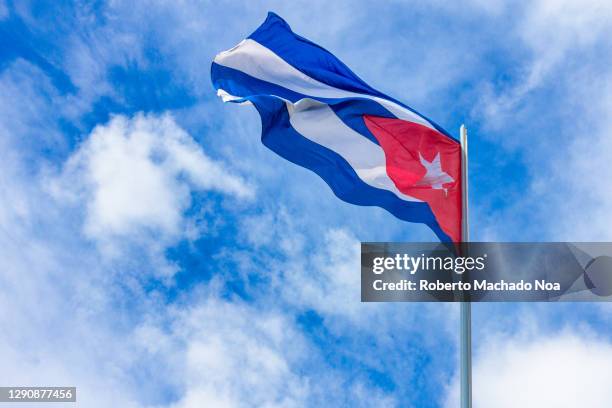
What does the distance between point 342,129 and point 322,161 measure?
734 millimetres

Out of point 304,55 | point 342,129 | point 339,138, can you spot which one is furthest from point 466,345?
point 304,55

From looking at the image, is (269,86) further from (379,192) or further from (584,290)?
(584,290)

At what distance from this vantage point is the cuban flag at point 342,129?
14.7 meters

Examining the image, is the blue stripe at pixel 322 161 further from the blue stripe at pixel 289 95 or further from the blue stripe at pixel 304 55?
the blue stripe at pixel 304 55

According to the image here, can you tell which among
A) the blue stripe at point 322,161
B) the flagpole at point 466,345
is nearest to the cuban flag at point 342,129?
the blue stripe at point 322,161

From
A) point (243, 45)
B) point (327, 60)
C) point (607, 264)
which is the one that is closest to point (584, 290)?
point (607, 264)

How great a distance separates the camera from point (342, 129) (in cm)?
1590

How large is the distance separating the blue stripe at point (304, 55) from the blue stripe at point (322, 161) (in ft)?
4.21

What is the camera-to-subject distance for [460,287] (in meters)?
13.1

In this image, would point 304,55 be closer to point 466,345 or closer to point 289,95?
point 289,95

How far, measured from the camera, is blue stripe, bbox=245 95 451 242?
1493cm

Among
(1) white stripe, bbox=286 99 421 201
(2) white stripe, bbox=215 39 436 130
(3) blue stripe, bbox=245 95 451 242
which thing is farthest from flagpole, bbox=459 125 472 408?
(2) white stripe, bbox=215 39 436 130

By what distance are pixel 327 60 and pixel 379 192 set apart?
11.0 feet

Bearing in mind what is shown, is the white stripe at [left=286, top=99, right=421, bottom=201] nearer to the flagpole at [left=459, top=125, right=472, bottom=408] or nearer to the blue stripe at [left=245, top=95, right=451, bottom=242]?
the blue stripe at [left=245, top=95, right=451, bottom=242]
